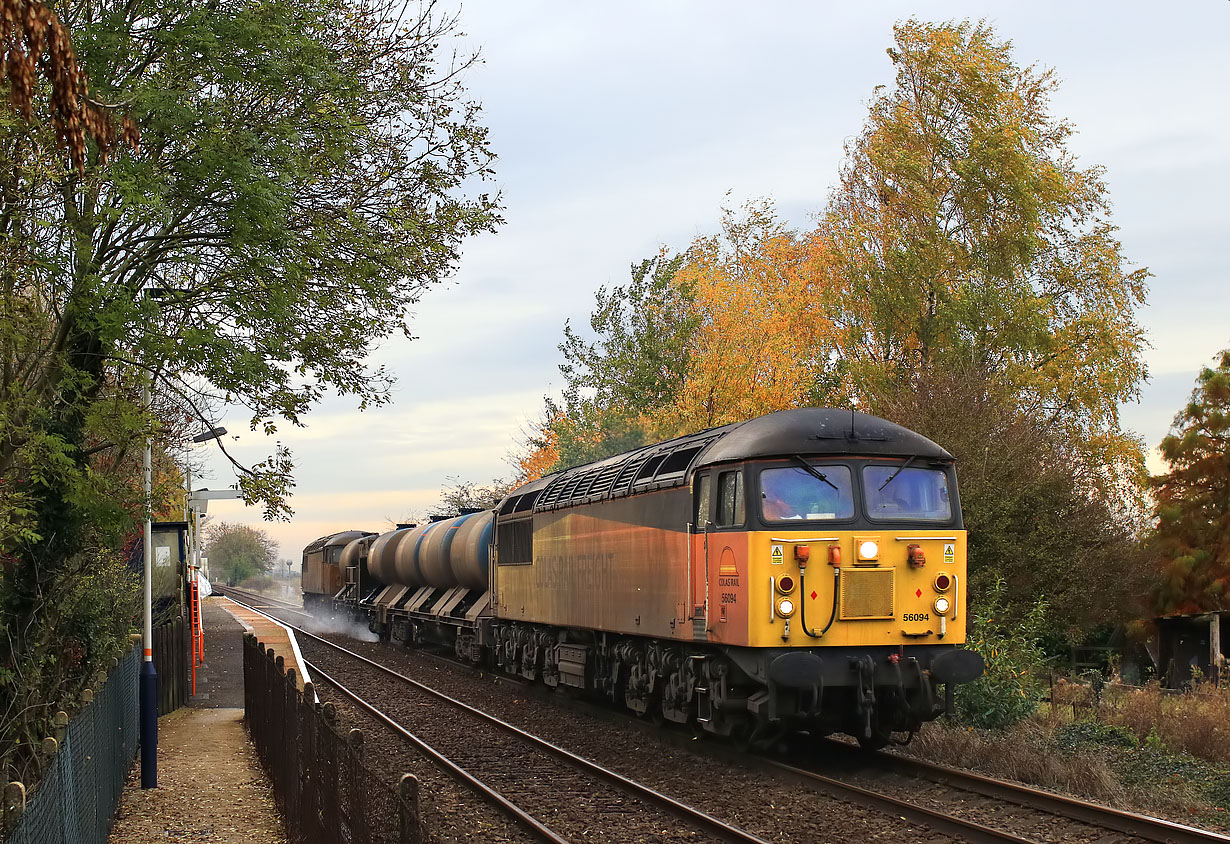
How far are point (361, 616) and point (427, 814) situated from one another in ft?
111

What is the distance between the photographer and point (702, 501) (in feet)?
45.8

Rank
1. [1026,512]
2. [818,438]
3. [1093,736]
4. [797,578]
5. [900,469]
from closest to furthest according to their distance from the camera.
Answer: [797,578] < [818,438] < [900,469] < [1093,736] < [1026,512]

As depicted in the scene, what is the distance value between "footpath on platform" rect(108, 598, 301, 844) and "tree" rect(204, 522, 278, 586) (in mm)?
120922

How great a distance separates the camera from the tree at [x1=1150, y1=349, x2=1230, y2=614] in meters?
33.1

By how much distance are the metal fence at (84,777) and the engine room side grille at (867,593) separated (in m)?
7.26

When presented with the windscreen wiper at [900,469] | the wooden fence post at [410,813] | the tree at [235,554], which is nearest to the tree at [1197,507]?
the windscreen wiper at [900,469]

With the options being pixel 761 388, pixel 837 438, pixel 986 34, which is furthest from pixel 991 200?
pixel 837 438

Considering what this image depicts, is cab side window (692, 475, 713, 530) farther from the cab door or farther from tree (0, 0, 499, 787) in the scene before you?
tree (0, 0, 499, 787)

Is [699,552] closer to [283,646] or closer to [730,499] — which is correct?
[730,499]

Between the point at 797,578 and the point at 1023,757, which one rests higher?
the point at 797,578

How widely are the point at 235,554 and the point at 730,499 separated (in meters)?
135

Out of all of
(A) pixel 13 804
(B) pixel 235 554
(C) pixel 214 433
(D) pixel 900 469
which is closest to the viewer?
(A) pixel 13 804

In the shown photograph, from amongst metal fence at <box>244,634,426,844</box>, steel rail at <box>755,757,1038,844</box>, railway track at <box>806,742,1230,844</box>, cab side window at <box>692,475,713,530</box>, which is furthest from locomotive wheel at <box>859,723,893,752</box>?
metal fence at <box>244,634,426,844</box>

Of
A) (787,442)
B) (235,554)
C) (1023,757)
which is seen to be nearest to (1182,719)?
(1023,757)
